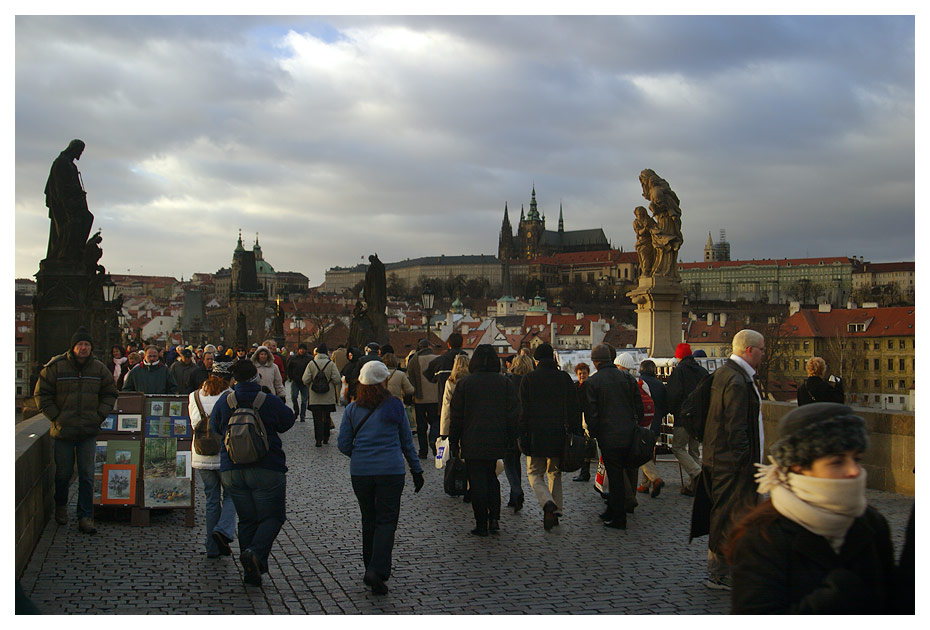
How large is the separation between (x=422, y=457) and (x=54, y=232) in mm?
5732

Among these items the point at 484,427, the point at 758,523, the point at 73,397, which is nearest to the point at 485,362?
the point at 484,427

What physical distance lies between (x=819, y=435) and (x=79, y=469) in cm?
655

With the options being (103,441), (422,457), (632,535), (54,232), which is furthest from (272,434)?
(54,232)

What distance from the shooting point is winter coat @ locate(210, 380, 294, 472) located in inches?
233

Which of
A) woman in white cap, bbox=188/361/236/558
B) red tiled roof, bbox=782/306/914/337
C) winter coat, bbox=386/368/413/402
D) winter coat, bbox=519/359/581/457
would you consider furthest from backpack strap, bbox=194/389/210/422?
red tiled roof, bbox=782/306/914/337

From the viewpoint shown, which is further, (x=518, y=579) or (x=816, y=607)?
(x=518, y=579)

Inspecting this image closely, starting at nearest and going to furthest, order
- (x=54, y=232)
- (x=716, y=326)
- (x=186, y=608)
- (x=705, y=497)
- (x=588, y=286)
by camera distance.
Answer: (x=186, y=608) → (x=705, y=497) → (x=54, y=232) → (x=716, y=326) → (x=588, y=286)

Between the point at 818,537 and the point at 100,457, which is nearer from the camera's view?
the point at 818,537

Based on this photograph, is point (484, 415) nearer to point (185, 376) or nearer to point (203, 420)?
point (203, 420)

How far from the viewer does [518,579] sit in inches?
229

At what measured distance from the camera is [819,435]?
8.66ft

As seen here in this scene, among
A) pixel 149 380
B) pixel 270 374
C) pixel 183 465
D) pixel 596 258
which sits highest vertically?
pixel 596 258

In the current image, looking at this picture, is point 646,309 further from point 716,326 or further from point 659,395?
point 716,326

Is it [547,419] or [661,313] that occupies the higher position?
[661,313]
